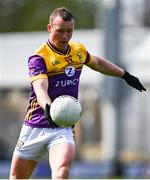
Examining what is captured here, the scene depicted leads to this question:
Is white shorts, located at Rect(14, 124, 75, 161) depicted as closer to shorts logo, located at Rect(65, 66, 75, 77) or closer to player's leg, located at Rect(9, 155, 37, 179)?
player's leg, located at Rect(9, 155, 37, 179)

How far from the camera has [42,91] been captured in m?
9.75

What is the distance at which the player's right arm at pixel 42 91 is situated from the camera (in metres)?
9.67

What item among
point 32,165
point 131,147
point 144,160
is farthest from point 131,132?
point 32,165

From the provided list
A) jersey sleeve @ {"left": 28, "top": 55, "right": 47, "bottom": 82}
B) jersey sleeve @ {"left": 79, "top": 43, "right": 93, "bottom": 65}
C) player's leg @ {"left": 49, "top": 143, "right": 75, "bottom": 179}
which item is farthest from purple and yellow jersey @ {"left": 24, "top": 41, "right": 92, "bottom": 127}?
player's leg @ {"left": 49, "top": 143, "right": 75, "bottom": 179}

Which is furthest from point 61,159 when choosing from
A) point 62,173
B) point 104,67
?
point 104,67

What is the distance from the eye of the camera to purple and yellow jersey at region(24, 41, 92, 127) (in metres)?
10.0

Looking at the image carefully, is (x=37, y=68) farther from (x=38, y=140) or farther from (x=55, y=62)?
(x=38, y=140)

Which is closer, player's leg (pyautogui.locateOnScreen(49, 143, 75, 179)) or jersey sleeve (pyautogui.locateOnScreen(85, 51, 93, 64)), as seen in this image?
player's leg (pyautogui.locateOnScreen(49, 143, 75, 179))

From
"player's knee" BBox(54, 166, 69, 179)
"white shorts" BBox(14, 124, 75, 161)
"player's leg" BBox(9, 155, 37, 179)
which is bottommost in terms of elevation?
"player's leg" BBox(9, 155, 37, 179)

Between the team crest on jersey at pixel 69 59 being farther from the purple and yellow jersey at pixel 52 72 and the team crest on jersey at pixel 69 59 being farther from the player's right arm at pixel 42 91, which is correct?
the player's right arm at pixel 42 91

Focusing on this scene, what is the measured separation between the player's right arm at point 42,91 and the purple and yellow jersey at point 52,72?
0.08 metres

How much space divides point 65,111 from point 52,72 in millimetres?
755

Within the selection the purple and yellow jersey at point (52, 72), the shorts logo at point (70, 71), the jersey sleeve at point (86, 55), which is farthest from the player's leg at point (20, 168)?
the jersey sleeve at point (86, 55)

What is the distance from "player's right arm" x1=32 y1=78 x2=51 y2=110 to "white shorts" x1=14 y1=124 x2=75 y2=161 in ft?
1.53
